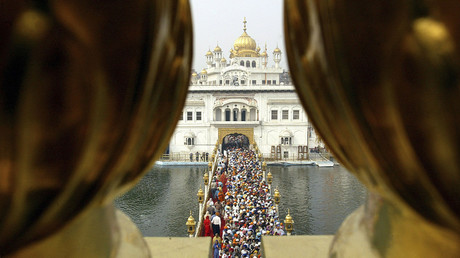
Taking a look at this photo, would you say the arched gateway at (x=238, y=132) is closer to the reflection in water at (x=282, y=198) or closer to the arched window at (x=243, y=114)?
the arched window at (x=243, y=114)

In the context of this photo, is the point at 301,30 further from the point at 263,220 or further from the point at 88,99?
the point at 263,220

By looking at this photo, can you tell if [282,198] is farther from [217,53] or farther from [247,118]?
[217,53]

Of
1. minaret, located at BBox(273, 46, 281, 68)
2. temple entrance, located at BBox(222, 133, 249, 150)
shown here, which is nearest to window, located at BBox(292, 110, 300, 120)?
temple entrance, located at BBox(222, 133, 249, 150)

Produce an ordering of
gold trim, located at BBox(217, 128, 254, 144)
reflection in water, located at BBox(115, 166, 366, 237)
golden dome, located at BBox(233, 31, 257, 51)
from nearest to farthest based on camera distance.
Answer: reflection in water, located at BBox(115, 166, 366, 237) → gold trim, located at BBox(217, 128, 254, 144) → golden dome, located at BBox(233, 31, 257, 51)

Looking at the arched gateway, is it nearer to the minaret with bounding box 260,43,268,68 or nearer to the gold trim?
the gold trim

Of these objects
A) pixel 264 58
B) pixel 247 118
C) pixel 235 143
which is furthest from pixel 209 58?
pixel 247 118

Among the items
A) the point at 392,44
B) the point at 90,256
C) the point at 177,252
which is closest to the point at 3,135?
the point at 90,256

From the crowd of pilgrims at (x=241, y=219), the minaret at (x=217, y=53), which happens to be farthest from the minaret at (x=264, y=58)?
the crowd of pilgrims at (x=241, y=219)
